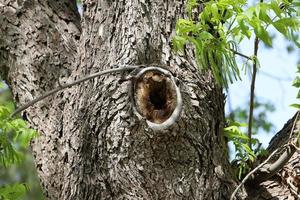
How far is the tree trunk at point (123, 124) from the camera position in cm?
232

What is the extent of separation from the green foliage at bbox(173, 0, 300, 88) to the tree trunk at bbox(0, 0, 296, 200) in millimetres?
122

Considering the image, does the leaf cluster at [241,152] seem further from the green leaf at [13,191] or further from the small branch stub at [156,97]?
the green leaf at [13,191]

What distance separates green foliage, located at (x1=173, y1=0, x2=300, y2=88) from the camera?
A: 2166mm

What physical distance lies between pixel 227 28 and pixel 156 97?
393 millimetres

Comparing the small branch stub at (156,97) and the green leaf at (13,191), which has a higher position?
the small branch stub at (156,97)

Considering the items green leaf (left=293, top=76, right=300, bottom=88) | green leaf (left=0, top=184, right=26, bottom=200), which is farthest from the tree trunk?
green leaf (left=293, top=76, right=300, bottom=88)

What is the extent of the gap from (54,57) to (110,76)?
591 mm

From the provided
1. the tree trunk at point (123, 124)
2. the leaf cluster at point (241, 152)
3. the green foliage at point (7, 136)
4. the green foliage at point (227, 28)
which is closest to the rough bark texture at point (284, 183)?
the leaf cluster at point (241, 152)

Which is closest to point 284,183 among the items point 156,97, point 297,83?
point 297,83

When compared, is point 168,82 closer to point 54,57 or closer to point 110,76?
point 110,76

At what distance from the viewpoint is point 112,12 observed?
257 cm

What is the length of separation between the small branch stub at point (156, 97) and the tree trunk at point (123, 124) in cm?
3

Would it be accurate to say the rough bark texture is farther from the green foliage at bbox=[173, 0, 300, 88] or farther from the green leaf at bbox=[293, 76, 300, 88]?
the green foliage at bbox=[173, 0, 300, 88]

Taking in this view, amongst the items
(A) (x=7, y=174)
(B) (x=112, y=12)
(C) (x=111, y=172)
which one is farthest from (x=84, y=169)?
(A) (x=7, y=174)
